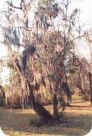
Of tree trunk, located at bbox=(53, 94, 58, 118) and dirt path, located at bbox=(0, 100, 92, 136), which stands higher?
tree trunk, located at bbox=(53, 94, 58, 118)

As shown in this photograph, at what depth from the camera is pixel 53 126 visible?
5574 millimetres

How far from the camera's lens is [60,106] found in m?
5.57

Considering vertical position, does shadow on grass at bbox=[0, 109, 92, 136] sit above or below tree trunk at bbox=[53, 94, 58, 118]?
below

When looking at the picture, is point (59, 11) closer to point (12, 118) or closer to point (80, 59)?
point (80, 59)

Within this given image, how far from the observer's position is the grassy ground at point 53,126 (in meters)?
5.55

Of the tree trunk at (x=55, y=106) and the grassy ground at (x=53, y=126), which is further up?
the tree trunk at (x=55, y=106)

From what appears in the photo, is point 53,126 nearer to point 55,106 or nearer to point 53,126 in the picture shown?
point 53,126

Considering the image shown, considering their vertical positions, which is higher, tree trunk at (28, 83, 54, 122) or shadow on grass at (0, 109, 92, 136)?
tree trunk at (28, 83, 54, 122)

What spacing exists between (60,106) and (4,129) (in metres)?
0.33

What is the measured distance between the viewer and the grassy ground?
5.55m

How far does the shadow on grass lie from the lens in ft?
18.2

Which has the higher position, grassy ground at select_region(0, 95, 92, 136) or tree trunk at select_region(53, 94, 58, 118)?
tree trunk at select_region(53, 94, 58, 118)

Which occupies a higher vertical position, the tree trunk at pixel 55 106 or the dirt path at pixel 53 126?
the tree trunk at pixel 55 106

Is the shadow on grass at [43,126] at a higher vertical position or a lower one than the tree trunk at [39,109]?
lower
